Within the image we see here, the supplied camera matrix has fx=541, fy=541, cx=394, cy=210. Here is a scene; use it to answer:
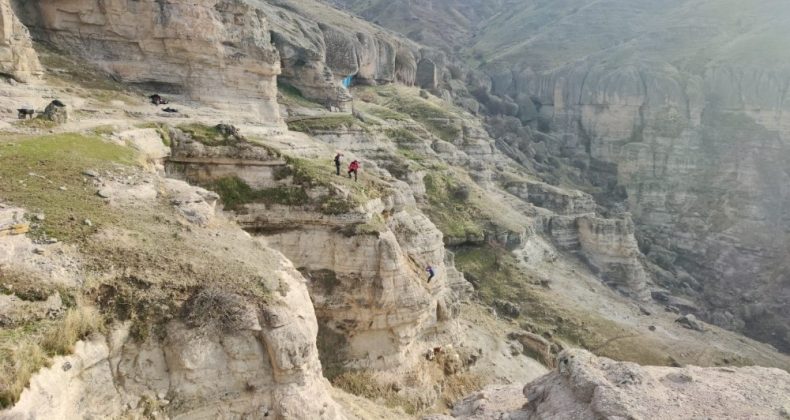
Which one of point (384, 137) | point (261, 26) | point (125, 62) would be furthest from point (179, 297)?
point (384, 137)

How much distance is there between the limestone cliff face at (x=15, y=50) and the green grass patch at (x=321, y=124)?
19.7 m

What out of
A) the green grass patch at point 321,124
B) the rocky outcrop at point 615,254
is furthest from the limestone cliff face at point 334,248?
the rocky outcrop at point 615,254

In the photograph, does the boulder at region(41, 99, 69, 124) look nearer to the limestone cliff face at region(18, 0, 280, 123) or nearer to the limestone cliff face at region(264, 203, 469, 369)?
the limestone cliff face at region(264, 203, 469, 369)

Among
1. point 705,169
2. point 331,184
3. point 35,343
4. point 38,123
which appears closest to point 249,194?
point 331,184

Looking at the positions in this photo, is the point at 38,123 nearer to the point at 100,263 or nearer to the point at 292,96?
the point at 100,263

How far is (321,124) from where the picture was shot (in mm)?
42312

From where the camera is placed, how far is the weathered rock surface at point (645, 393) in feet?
46.2

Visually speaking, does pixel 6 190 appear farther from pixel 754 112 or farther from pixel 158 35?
pixel 754 112

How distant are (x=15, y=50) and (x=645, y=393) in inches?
1002

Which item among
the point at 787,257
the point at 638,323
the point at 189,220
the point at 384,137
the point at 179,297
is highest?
the point at 384,137

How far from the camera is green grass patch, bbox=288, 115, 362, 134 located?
136 ft

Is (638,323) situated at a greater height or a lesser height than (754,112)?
lesser

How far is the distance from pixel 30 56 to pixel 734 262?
64154mm

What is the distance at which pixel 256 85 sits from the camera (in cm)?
3200
